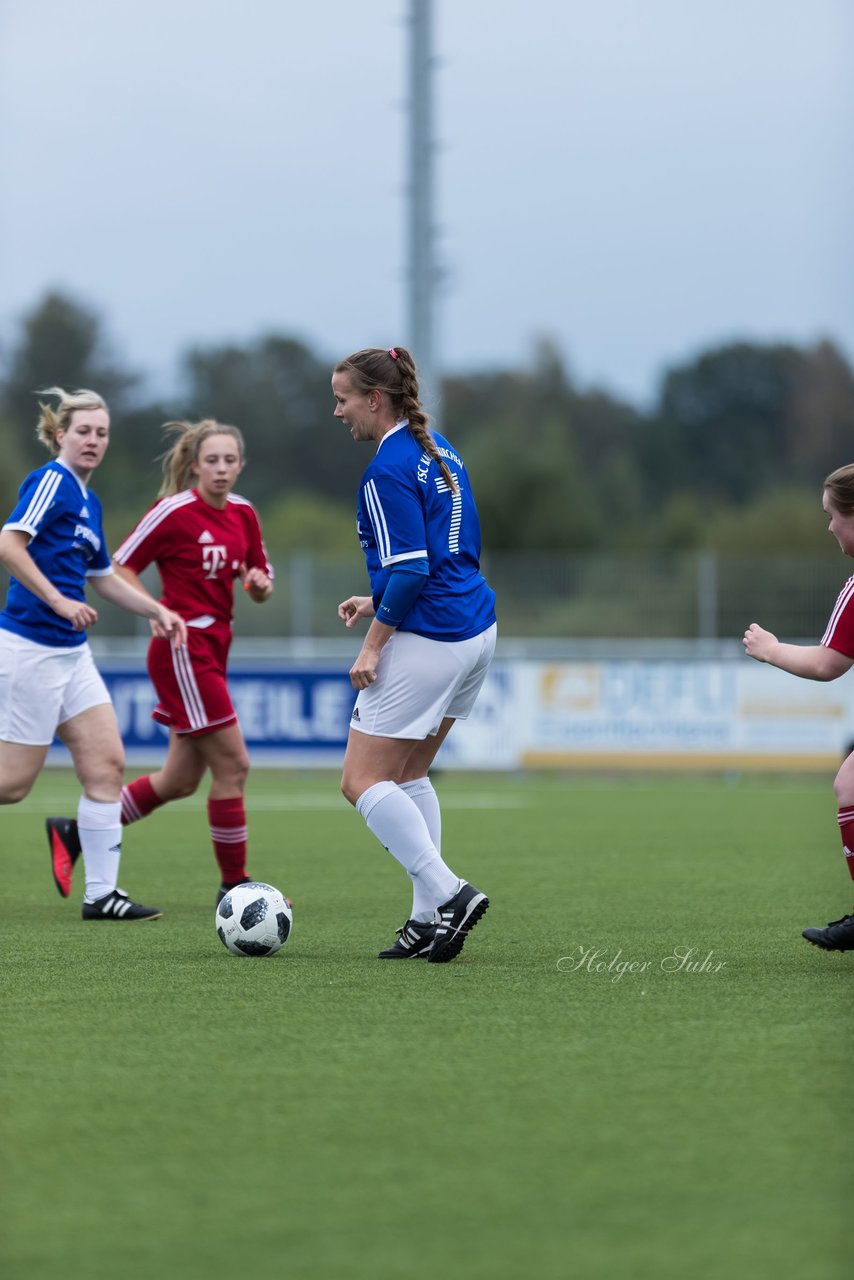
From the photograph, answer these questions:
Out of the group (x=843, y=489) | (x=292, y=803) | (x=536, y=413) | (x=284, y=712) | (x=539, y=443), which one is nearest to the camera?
(x=843, y=489)

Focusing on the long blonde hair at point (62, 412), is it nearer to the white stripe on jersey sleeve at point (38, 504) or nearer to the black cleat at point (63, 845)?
the white stripe on jersey sleeve at point (38, 504)

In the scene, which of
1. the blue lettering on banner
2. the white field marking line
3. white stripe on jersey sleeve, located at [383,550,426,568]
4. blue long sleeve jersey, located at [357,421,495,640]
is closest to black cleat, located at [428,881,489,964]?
blue long sleeve jersey, located at [357,421,495,640]

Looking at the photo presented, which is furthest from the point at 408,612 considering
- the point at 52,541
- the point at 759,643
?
the point at 52,541

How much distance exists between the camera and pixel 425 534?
18.5 ft

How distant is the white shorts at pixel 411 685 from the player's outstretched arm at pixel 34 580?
136 cm

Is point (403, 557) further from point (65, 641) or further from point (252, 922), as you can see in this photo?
point (65, 641)

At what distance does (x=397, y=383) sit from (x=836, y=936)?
7.25 feet

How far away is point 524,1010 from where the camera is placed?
4.80 metres

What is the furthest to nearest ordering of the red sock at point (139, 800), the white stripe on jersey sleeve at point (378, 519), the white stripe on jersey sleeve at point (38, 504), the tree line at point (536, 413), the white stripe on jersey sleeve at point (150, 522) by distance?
the tree line at point (536, 413)
the red sock at point (139, 800)
the white stripe on jersey sleeve at point (150, 522)
the white stripe on jersey sleeve at point (38, 504)
the white stripe on jersey sleeve at point (378, 519)

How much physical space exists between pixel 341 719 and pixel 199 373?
4798 centimetres

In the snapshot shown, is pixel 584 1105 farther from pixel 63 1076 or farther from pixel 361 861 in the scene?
pixel 361 861

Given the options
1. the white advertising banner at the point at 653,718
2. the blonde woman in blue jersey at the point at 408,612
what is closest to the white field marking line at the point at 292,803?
the white advertising banner at the point at 653,718

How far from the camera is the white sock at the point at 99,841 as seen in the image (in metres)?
7.05
